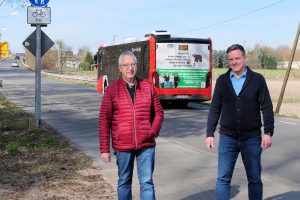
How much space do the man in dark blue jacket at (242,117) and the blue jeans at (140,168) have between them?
0.71 m

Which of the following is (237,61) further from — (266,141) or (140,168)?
(140,168)

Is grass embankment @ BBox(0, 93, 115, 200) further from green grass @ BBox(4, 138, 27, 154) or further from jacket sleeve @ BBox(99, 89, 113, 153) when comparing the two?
jacket sleeve @ BBox(99, 89, 113, 153)

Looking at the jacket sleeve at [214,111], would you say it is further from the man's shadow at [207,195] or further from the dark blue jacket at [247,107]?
the man's shadow at [207,195]

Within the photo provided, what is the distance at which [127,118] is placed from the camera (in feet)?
16.0

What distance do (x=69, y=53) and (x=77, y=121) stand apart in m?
104

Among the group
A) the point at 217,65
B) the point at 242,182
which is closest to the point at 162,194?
the point at 242,182

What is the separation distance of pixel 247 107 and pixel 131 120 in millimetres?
1120

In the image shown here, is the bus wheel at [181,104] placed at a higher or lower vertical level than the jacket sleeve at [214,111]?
lower

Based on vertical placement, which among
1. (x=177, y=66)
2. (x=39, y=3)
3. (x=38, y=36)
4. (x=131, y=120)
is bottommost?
(x=131, y=120)

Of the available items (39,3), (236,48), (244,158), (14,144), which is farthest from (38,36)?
(244,158)

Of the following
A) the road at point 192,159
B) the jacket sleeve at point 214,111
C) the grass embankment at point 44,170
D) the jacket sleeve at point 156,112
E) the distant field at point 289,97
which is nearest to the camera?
the jacket sleeve at point 156,112

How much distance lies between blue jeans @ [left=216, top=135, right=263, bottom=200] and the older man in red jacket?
0.70 metres

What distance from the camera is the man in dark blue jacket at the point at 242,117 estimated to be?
5008 millimetres

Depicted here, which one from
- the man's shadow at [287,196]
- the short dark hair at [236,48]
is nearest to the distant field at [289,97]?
the man's shadow at [287,196]
